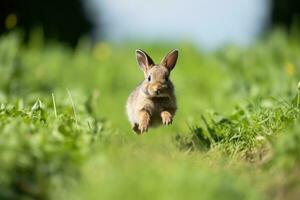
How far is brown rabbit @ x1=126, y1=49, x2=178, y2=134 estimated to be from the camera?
6.52m

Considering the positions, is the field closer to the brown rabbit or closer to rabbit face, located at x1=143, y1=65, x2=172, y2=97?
the brown rabbit

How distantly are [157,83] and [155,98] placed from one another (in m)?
0.14

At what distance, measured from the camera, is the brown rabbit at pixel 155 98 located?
21.4ft

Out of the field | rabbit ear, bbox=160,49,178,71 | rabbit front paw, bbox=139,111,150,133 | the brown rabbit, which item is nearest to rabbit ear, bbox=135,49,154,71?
the brown rabbit

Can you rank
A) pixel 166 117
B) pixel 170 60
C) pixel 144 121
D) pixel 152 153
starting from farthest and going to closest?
pixel 170 60
pixel 144 121
pixel 166 117
pixel 152 153

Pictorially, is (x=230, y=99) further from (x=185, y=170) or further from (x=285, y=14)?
(x=285, y=14)

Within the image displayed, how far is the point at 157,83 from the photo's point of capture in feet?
21.5

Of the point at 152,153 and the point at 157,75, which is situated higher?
the point at 157,75

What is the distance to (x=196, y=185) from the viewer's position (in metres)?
3.98

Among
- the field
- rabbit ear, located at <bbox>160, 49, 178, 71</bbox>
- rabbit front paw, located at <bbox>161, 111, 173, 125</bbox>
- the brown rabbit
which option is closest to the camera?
the field

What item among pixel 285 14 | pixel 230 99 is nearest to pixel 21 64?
pixel 230 99

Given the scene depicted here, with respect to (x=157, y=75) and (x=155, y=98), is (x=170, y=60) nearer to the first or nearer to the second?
(x=157, y=75)

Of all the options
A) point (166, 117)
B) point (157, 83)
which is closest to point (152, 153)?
point (166, 117)

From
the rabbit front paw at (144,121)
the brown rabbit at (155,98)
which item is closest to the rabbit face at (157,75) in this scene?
the brown rabbit at (155,98)
